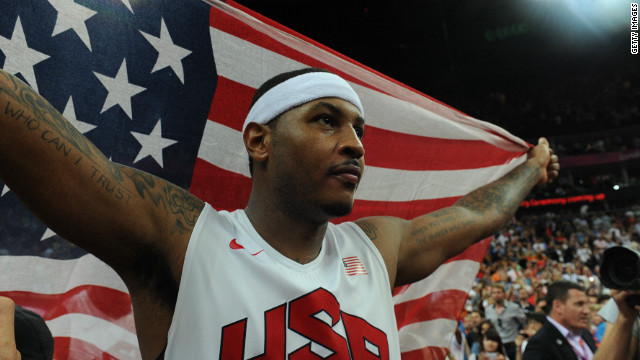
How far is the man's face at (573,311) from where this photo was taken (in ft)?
12.4

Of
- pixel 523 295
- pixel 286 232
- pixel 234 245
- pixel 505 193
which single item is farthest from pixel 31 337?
pixel 523 295

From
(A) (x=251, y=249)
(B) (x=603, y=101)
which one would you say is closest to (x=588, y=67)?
(B) (x=603, y=101)

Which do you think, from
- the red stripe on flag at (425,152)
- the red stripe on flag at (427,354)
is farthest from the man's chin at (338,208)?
the red stripe on flag at (427,354)

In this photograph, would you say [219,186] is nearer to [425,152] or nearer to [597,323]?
[425,152]

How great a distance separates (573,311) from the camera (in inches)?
149

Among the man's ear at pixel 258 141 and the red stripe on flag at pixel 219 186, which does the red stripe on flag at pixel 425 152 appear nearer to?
the red stripe on flag at pixel 219 186

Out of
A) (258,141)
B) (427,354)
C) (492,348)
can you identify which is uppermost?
(492,348)

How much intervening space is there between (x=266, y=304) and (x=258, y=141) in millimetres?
550

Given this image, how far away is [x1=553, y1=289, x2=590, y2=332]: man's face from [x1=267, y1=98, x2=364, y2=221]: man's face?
116 inches

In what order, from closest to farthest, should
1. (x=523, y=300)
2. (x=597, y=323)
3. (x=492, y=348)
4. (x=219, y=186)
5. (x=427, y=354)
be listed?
(x=219, y=186)
(x=427, y=354)
(x=492, y=348)
(x=597, y=323)
(x=523, y=300)

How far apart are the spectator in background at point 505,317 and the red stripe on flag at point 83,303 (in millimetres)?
5540

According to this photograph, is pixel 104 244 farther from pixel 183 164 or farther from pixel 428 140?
pixel 428 140

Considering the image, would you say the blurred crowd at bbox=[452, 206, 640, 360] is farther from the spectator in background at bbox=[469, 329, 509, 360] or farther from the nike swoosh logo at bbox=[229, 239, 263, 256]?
the nike swoosh logo at bbox=[229, 239, 263, 256]

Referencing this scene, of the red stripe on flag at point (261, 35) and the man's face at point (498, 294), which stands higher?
the man's face at point (498, 294)
